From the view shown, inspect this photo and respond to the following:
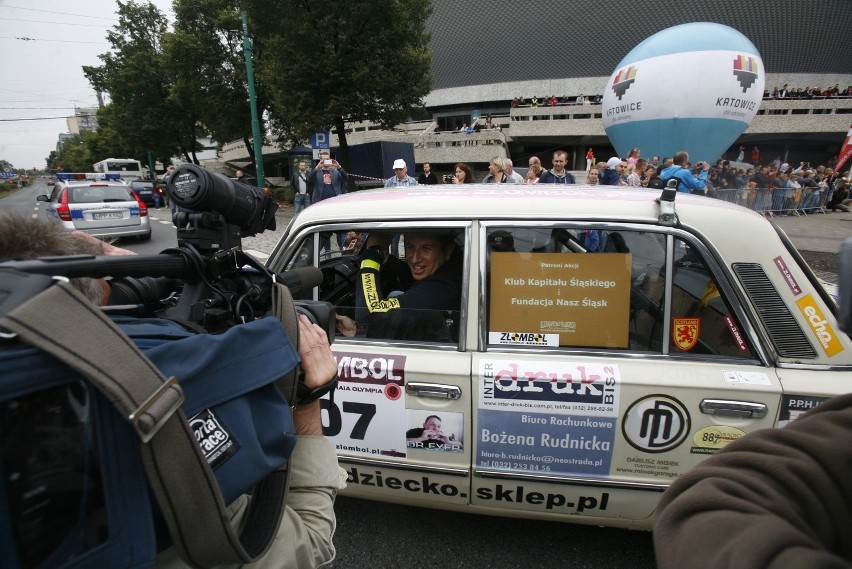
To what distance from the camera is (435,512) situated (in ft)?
7.82

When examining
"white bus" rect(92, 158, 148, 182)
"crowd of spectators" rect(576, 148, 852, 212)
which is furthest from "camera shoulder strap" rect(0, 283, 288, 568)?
"white bus" rect(92, 158, 148, 182)

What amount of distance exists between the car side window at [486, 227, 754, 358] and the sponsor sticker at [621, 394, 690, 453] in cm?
23

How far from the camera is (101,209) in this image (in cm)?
1017

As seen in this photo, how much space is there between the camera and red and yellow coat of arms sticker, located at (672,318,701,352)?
1.87 m

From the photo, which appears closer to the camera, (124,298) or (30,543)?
(30,543)

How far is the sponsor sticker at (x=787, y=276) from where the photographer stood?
1760 mm

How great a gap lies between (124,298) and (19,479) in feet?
1.56

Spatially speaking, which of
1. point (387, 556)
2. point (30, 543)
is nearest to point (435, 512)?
point (387, 556)

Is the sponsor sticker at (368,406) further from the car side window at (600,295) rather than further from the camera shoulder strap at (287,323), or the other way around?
the camera shoulder strap at (287,323)

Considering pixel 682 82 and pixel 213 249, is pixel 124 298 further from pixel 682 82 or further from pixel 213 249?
pixel 682 82

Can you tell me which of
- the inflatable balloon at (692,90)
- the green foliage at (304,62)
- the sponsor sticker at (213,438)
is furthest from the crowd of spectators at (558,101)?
the sponsor sticker at (213,438)

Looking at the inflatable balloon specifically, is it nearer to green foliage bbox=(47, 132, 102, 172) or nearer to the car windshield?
the car windshield

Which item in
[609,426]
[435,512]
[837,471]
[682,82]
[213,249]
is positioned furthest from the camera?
[682,82]

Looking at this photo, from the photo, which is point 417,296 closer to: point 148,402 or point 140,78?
point 148,402
